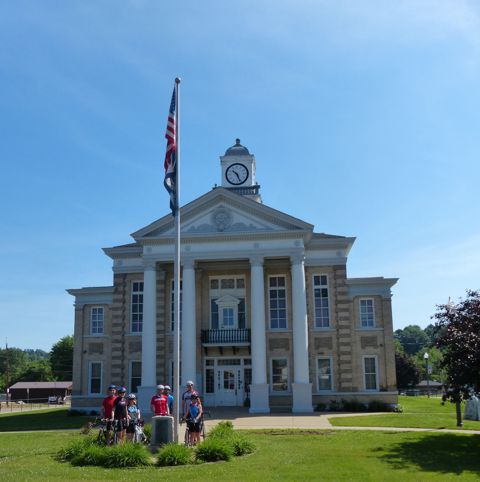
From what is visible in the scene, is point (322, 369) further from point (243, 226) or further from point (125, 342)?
point (125, 342)

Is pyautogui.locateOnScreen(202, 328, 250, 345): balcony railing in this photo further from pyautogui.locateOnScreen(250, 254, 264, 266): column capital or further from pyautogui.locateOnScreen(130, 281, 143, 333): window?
pyautogui.locateOnScreen(130, 281, 143, 333): window

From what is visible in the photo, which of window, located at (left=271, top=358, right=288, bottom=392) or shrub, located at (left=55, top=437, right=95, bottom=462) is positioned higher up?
window, located at (left=271, top=358, right=288, bottom=392)

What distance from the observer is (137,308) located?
34.9m

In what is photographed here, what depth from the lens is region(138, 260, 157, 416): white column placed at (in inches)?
1199

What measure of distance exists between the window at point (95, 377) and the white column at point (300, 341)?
12.5 metres

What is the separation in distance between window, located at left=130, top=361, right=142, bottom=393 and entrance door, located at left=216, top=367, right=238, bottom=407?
4.95 m

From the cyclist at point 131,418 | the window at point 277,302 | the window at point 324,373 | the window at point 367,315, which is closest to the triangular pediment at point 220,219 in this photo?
the window at point 277,302

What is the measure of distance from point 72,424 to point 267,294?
42.7ft

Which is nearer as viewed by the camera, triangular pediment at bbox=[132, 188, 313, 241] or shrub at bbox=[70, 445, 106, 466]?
shrub at bbox=[70, 445, 106, 466]

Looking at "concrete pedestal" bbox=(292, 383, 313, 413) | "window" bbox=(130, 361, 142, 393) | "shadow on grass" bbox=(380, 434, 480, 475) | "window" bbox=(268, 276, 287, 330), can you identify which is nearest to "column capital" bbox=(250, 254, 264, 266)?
"window" bbox=(268, 276, 287, 330)

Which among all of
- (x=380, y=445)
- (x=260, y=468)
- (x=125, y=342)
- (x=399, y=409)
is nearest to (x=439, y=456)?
(x=380, y=445)

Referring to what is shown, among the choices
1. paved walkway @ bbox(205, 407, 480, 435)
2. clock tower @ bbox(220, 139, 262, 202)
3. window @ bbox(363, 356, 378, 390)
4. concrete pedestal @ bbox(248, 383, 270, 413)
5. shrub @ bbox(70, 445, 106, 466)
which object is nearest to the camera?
shrub @ bbox(70, 445, 106, 466)

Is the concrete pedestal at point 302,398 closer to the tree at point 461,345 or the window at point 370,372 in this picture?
the window at point 370,372

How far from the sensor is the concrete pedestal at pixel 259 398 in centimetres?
2906
